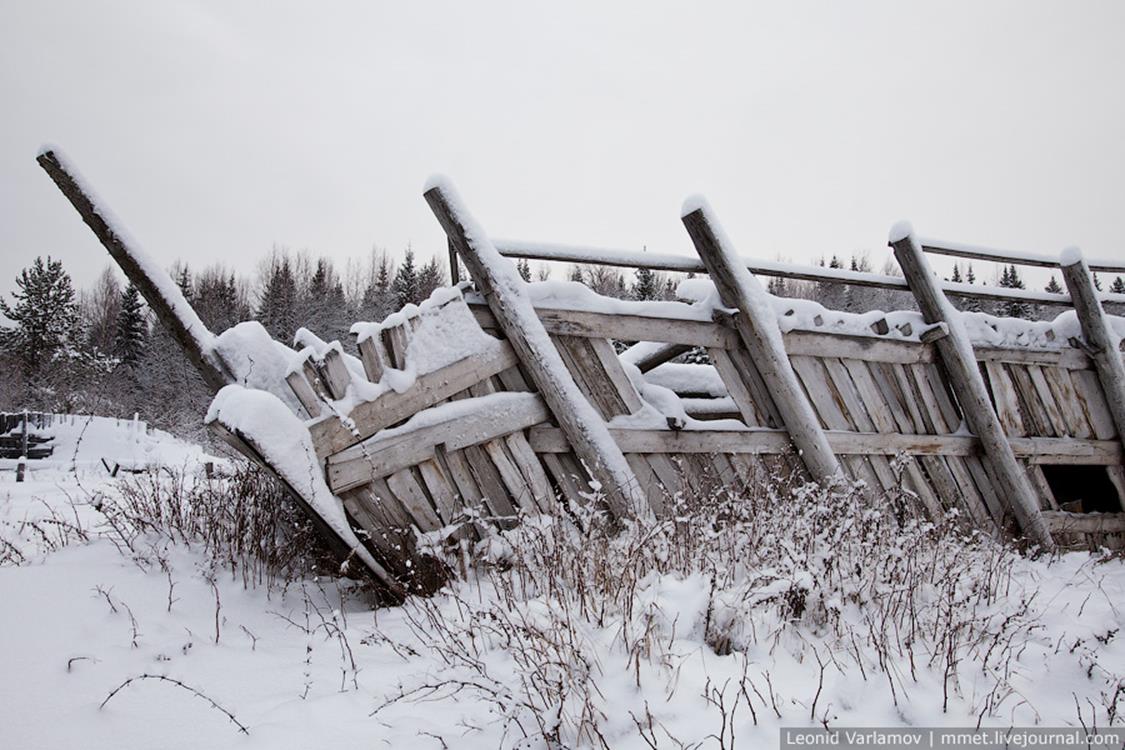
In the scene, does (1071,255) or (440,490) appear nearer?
(440,490)

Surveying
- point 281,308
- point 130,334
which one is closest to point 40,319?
point 130,334

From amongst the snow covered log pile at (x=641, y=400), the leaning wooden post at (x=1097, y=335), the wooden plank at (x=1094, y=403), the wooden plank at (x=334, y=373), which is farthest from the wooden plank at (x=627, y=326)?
the wooden plank at (x=1094, y=403)

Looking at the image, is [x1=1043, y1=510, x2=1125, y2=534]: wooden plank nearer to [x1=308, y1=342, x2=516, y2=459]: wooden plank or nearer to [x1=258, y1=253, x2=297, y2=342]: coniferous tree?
[x1=308, y1=342, x2=516, y2=459]: wooden plank

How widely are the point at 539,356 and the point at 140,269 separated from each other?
230 cm

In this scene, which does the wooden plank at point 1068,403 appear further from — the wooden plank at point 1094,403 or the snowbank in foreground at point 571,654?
the snowbank in foreground at point 571,654

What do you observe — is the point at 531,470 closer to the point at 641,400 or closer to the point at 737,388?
the point at 641,400

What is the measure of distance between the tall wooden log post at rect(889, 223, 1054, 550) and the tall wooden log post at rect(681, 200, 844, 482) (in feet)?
4.96

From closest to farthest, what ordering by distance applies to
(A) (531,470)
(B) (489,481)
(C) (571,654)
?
(C) (571,654)
(B) (489,481)
(A) (531,470)

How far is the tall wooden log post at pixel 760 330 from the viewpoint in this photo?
14.7 feet

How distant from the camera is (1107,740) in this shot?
2.08m

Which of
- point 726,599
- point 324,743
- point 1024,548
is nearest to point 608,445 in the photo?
point 726,599

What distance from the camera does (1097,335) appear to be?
18.9 feet

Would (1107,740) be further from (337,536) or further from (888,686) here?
(337,536)

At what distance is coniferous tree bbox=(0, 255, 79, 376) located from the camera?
35.2m
